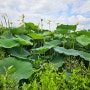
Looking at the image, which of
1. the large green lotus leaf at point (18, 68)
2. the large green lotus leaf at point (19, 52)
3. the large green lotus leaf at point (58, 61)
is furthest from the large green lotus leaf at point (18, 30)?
the large green lotus leaf at point (18, 68)

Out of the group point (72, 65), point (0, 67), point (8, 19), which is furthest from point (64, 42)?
point (0, 67)

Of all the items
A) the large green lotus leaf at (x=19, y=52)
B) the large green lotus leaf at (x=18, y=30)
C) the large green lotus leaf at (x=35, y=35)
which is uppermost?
the large green lotus leaf at (x=18, y=30)

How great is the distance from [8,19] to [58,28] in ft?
2.55

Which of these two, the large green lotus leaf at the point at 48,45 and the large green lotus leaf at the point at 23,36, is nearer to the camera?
the large green lotus leaf at the point at 48,45

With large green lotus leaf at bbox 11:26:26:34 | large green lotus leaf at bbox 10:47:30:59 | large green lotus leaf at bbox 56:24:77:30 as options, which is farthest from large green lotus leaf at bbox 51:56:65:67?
large green lotus leaf at bbox 11:26:26:34

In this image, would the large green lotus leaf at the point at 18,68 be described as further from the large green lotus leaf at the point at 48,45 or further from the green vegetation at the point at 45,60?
the large green lotus leaf at the point at 48,45

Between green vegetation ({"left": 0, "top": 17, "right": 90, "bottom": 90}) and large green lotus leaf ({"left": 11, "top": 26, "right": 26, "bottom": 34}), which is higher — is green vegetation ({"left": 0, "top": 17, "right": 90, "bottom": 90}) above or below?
below

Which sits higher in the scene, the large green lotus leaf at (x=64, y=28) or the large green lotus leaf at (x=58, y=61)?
the large green lotus leaf at (x=64, y=28)

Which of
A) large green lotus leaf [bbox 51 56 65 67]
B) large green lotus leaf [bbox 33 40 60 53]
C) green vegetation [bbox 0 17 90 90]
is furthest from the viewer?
large green lotus leaf [bbox 33 40 60 53]

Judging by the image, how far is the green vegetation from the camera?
276 centimetres

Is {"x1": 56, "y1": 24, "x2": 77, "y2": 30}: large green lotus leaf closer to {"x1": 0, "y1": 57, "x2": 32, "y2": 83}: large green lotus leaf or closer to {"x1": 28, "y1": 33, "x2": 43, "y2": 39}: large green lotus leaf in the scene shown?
{"x1": 28, "y1": 33, "x2": 43, "y2": 39}: large green lotus leaf

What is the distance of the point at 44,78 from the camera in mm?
2633

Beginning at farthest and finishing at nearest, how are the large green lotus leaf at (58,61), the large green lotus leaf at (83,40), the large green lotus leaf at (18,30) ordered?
the large green lotus leaf at (18,30) → the large green lotus leaf at (83,40) → the large green lotus leaf at (58,61)

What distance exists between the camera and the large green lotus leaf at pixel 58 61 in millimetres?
3437
